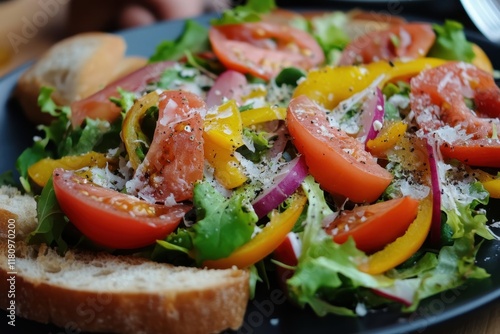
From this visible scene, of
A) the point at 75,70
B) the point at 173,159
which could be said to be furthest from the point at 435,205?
the point at 75,70

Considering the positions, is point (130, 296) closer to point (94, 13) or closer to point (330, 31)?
point (330, 31)

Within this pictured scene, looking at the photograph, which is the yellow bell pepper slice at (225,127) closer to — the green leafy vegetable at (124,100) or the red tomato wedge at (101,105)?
the green leafy vegetable at (124,100)

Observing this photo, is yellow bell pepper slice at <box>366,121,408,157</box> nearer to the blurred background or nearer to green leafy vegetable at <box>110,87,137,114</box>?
green leafy vegetable at <box>110,87,137,114</box>

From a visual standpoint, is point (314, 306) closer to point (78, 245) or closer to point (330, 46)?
point (78, 245)

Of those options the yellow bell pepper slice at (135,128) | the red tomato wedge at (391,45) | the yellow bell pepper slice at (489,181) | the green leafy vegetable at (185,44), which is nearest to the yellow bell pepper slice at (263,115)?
the yellow bell pepper slice at (135,128)

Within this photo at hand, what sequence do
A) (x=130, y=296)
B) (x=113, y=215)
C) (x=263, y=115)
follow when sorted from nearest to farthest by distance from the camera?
(x=130, y=296), (x=113, y=215), (x=263, y=115)

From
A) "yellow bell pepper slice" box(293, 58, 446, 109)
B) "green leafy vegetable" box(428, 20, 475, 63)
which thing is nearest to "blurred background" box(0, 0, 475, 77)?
"green leafy vegetable" box(428, 20, 475, 63)
